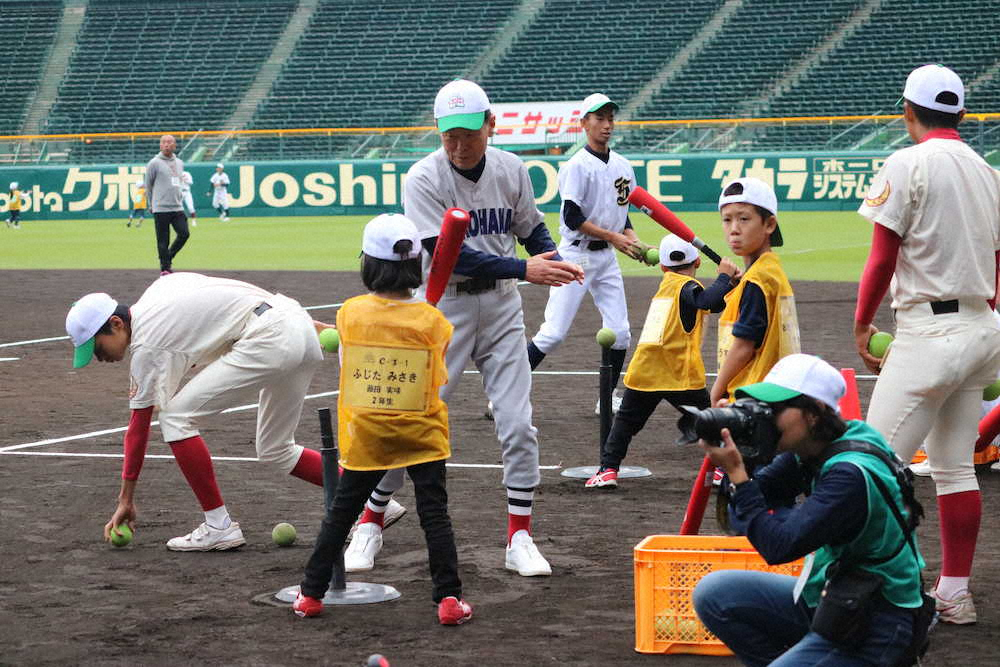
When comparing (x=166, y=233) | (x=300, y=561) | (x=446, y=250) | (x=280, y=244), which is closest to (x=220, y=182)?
(x=280, y=244)

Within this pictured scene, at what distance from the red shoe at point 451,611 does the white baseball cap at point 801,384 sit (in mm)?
2078

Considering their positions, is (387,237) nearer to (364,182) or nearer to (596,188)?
(596,188)

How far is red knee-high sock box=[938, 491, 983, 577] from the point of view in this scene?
5.74 m

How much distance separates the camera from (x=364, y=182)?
135 ft

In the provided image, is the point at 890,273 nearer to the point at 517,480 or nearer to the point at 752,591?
the point at 752,591

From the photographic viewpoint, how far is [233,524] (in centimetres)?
716

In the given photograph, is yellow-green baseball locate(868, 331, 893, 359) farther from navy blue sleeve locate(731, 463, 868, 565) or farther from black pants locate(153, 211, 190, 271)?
black pants locate(153, 211, 190, 271)

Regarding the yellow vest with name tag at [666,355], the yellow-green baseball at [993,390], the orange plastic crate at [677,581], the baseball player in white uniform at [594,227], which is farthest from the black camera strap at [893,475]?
the baseball player in white uniform at [594,227]

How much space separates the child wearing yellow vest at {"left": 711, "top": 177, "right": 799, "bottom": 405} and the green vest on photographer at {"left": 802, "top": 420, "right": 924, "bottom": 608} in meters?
1.83

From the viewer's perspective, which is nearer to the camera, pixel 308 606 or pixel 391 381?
pixel 391 381

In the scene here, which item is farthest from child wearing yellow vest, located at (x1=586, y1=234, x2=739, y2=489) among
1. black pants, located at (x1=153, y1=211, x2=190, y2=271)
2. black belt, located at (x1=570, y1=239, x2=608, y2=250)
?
black pants, located at (x1=153, y1=211, x2=190, y2=271)

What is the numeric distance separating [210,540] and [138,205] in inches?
1370

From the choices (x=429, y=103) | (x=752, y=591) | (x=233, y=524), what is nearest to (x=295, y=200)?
(x=429, y=103)

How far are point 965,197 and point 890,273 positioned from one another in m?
0.42
